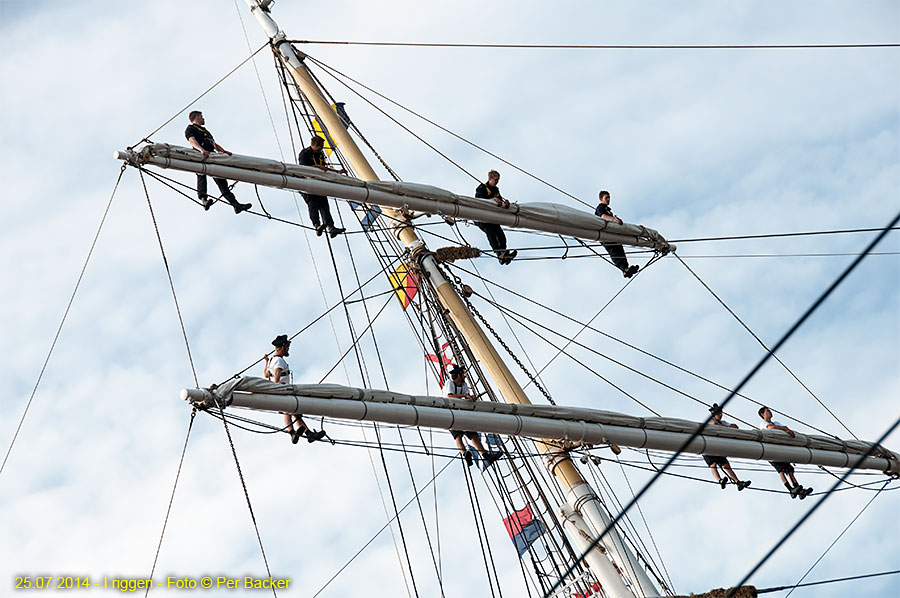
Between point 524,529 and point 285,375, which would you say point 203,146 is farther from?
point 524,529

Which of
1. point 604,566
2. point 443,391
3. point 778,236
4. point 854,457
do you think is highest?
point 778,236

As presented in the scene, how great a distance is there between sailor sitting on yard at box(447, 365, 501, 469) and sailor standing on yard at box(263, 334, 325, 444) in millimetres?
1785

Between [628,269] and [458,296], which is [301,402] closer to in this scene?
[458,296]

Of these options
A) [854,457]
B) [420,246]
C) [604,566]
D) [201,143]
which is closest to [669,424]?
[604,566]

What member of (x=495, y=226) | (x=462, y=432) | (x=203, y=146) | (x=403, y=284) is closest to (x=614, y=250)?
(x=495, y=226)

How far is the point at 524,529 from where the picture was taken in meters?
14.6

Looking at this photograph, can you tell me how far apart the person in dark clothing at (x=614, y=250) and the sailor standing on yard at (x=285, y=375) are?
573 centimetres

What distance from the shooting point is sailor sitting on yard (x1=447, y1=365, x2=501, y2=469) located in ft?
45.4

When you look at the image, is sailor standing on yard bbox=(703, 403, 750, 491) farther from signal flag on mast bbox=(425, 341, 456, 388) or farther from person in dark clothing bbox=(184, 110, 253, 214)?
person in dark clothing bbox=(184, 110, 253, 214)

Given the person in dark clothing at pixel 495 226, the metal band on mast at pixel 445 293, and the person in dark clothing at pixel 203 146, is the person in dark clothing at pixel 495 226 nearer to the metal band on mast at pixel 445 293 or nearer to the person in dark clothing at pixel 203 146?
the metal band on mast at pixel 445 293

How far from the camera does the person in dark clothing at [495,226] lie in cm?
1600

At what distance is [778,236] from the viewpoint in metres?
16.2

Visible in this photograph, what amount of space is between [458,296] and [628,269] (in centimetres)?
262

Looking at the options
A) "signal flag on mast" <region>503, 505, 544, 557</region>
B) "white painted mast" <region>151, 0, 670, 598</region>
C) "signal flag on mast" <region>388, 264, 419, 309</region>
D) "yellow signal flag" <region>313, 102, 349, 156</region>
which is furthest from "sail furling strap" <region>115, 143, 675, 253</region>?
"signal flag on mast" <region>503, 505, 544, 557</region>
